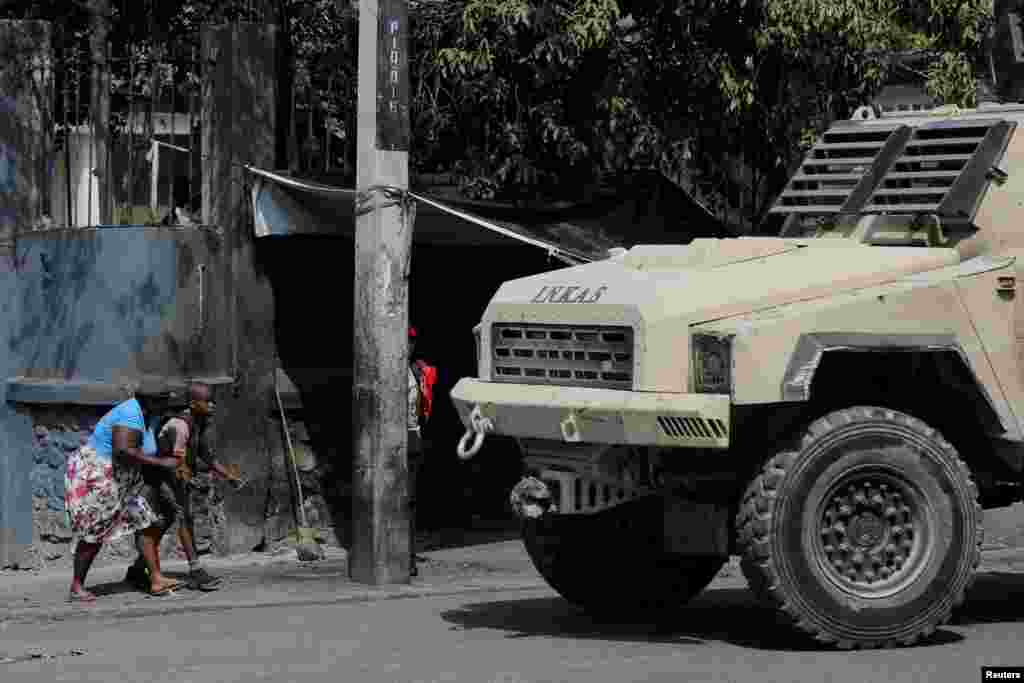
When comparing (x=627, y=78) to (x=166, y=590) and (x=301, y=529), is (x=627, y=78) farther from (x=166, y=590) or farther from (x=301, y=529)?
(x=166, y=590)

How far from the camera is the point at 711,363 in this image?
29.2ft

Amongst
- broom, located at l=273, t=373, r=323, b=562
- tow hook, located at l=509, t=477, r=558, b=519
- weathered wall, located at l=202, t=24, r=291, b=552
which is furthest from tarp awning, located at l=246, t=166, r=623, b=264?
tow hook, located at l=509, t=477, r=558, b=519

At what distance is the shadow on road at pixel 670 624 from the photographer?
9562mm

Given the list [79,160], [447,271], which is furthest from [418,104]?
[79,160]

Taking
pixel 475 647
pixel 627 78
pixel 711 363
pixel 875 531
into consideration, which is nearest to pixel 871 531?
pixel 875 531

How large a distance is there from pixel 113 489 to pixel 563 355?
11.7ft

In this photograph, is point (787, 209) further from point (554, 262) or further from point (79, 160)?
point (79, 160)

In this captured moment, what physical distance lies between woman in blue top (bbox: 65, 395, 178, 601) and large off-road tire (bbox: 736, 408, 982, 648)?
4275 millimetres

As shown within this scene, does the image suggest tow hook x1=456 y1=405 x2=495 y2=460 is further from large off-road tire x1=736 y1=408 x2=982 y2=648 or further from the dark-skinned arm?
the dark-skinned arm

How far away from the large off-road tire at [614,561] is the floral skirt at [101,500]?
2.70 metres

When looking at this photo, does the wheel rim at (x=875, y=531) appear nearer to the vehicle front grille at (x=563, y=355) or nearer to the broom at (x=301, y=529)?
the vehicle front grille at (x=563, y=355)

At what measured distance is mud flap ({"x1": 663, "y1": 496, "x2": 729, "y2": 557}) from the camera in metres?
9.33

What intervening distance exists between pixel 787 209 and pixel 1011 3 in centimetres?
512

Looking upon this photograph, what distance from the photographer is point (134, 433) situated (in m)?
11.9
